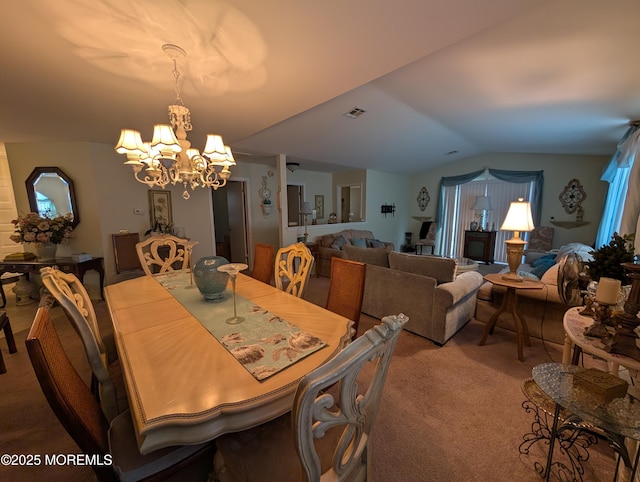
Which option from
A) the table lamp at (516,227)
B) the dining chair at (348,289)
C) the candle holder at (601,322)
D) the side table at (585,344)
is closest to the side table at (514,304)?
the table lamp at (516,227)

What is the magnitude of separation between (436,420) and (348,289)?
1.03m

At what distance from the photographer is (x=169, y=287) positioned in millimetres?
2023

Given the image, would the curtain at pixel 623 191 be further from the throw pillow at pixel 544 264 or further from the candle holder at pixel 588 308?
the candle holder at pixel 588 308

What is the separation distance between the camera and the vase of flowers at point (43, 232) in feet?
10.5

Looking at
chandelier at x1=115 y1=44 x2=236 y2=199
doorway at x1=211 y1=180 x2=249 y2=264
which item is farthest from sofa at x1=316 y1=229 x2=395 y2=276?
chandelier at x1=115 y1=44 x2=236 y2=199

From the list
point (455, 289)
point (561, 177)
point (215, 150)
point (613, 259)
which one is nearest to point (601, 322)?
point (613, 259)

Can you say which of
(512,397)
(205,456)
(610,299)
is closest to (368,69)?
(610,299)

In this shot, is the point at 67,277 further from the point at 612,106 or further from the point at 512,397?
the point at 612,106

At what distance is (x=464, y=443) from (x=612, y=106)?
11.8ft

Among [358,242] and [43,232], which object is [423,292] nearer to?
[358,242]

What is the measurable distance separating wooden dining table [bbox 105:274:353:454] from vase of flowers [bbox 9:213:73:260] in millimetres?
2884

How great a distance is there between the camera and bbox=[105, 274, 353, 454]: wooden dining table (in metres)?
0.76

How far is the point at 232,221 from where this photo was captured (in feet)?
18.8

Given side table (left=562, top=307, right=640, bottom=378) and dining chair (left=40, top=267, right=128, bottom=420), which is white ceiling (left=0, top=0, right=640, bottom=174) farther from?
side table (left=562, top=307, right=640, bottom=378)
